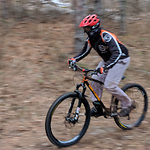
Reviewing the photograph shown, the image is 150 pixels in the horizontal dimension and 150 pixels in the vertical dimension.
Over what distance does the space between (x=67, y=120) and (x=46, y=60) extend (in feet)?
12.2

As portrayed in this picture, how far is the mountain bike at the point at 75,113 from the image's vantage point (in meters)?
3.57

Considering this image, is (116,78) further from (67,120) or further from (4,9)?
(4,9)

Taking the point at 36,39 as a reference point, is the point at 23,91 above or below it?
below

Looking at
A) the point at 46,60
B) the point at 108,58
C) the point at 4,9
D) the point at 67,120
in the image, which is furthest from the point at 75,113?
the point at 4,9

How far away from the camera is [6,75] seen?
6320mm

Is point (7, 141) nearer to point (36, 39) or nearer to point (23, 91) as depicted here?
point (23, 91)

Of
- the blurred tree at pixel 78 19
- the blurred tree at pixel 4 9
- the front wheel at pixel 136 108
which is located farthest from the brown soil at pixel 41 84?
the blurred tree at pixel 4 9

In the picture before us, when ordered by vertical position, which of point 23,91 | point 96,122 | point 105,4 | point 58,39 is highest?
point 105,4

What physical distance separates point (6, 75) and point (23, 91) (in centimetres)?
99

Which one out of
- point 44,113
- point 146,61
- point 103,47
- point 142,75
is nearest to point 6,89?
point 44,113

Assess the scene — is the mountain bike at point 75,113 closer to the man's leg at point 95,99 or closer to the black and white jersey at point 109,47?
the man's leg at point 95,99

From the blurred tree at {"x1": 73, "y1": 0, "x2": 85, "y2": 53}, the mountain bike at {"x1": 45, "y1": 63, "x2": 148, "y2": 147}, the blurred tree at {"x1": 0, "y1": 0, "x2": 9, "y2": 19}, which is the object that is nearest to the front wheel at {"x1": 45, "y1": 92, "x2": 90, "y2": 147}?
the mountain bike at {"x1": 45, "y1": 63, "x2": 148, "y2": 147}

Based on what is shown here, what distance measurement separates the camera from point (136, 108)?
444 cm

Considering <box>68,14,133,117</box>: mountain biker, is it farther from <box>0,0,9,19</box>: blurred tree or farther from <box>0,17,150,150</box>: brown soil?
<box>0,0,9,19</box>: blurred tree
